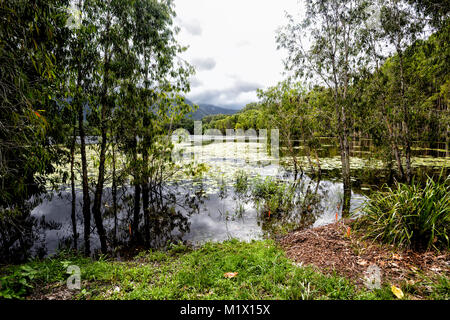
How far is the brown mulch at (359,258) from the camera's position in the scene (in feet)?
10.3

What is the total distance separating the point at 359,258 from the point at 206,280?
116 inches

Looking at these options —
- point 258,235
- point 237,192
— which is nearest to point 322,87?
point 237,192

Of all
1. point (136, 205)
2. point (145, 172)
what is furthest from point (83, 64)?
point (136, 205)

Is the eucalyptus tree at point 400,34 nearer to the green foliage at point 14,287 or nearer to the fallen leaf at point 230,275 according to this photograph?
the fallen leaf at point 230,275

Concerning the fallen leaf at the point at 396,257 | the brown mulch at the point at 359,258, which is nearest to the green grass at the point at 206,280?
the brown mulch at the point at 359,258

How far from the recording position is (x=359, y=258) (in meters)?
3.75

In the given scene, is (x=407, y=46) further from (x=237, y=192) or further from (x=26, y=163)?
(x=26, y=163)

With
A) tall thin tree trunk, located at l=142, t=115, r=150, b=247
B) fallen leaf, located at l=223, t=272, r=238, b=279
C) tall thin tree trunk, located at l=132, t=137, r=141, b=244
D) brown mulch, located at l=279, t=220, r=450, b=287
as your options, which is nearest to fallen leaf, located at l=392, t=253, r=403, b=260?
brown mulch, located at l=279, t=220, r=450, b=287

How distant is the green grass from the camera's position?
3.01 m

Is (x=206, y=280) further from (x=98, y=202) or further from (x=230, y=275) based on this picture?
(x=98, y=202)
